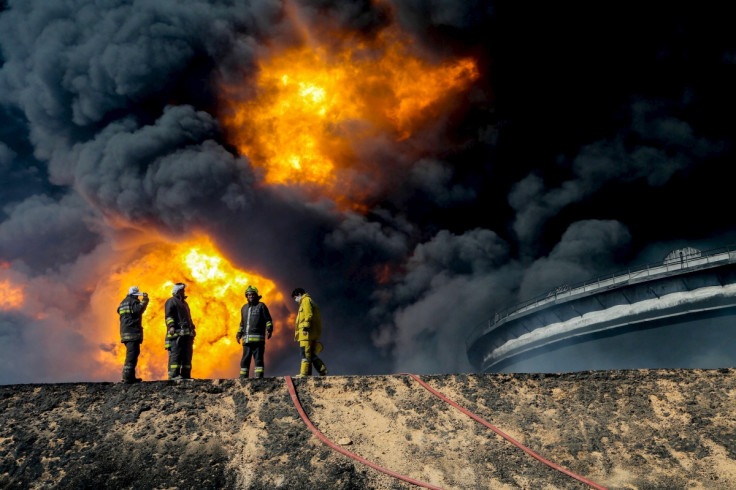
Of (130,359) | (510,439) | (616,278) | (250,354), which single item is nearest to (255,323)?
(250,354)

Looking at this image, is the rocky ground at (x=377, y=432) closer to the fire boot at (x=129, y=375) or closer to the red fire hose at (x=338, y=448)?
the red fire hose at (x=338, y=448)

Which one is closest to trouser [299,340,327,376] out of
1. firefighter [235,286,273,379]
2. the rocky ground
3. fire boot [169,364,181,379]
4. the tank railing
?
firefighter [235,286,273,379]

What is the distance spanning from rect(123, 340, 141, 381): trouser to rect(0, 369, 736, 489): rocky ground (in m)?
0.72

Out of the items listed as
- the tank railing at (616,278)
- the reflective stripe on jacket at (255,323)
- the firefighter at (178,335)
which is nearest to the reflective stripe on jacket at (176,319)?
the firefighter at (178,335)

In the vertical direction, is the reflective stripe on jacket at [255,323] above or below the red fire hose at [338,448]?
above

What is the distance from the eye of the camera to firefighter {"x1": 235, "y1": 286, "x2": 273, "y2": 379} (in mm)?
9000

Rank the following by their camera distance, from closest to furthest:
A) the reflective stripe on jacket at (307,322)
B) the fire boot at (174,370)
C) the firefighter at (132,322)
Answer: the firefighter at (132,322)
the fire boot at (174,370)
the reflective stripe on jacket at (307,322)

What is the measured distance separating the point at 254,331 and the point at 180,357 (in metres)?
1.20

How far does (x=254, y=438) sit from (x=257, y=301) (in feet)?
11.2

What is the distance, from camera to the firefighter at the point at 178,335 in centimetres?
866

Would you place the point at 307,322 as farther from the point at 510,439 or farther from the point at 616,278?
the point at 616,278

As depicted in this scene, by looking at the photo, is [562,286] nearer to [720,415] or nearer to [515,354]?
[515,354]

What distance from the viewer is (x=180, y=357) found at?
8695 millimetres

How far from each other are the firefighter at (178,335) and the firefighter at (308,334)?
65.0 inches
